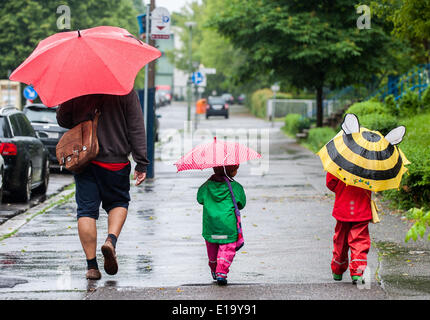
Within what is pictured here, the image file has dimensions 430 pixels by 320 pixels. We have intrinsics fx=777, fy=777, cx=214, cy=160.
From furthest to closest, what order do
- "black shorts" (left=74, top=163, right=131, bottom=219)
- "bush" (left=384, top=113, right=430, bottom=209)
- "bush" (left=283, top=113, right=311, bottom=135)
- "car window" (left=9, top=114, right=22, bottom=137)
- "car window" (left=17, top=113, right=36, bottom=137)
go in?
"bush" (left=283, top=113, right=311, bottom=135), "car window" (left=17, top=113, right=36, bottom=137), "car window" (left=9, top=114, right=22, bottom=137), "bush" (left=384, top=113, right=430, bottom=209), "black shorts" (left=74, top=163, right=131, bottom=219)

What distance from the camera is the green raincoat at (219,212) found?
6355 millimetres

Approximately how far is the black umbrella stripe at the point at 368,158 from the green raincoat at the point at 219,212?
87cm

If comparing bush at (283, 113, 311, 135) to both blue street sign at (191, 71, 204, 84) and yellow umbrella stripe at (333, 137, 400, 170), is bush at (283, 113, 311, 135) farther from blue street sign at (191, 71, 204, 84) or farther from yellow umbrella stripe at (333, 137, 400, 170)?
yellow umbrella stripe at (333, 137, 400, 170)

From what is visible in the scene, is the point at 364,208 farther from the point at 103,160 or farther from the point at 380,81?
the point at 380,81

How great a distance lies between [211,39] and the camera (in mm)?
68125

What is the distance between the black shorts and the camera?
641cm

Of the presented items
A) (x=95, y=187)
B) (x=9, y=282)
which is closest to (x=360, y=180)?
(x=95, y=187)

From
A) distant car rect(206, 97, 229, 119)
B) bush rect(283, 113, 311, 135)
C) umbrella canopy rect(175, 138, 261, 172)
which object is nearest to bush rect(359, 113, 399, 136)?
umbrella canopy rect(175, 138, 261, 172)

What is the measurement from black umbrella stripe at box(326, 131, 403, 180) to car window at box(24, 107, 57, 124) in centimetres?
1309

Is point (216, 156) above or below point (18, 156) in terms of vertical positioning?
above

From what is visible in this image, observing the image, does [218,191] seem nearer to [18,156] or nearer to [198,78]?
[18,156]

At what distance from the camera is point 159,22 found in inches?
616

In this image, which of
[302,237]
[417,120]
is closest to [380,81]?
[417,120]

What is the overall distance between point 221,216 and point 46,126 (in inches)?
497
